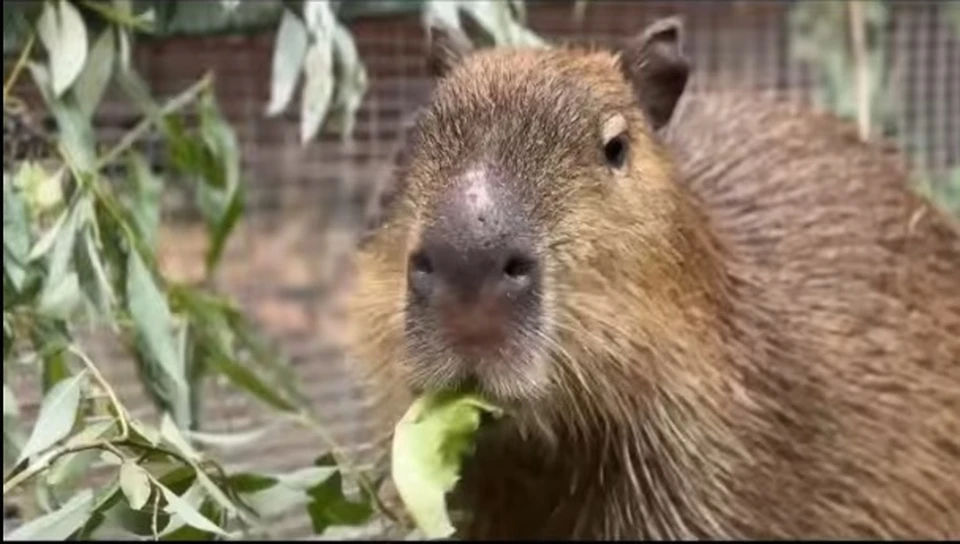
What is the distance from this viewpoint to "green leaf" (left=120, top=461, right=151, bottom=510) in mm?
2049

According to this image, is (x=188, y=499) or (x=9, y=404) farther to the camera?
(x=9, y=404)

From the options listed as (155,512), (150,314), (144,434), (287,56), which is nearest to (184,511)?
(155,512)

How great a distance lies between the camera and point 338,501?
2721 millimetres

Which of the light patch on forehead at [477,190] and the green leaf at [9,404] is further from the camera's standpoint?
the green leaf at [9,404]

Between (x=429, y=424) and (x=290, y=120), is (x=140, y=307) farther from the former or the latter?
(x=290, y=120)

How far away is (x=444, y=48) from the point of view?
2.67 m

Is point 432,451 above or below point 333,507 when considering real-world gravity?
above

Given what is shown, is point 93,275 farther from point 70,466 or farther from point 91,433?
point 91,433

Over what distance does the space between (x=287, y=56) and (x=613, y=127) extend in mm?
618

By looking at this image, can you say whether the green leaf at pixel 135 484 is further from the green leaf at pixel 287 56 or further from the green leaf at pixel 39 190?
the green leaf at pixel 287 56

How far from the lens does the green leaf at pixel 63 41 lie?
8.95 feet

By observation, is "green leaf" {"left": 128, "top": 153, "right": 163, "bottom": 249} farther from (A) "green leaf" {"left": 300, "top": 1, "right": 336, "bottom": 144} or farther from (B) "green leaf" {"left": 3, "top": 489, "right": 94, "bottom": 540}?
(B) "green leaf" {"left": 3, "top": 489, "right": 94, "bottom": 540}

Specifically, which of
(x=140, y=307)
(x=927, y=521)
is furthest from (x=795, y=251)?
(x=140, y=307)

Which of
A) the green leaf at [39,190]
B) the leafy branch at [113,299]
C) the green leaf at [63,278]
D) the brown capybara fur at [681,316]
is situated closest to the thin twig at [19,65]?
the leafy branch at [113,299]
